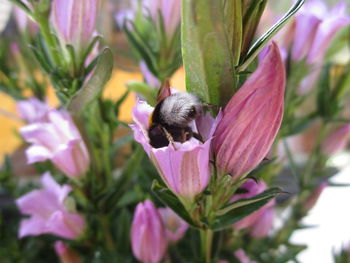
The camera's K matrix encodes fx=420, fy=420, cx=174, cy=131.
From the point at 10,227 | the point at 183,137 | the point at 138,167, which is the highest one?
the point at 183,137

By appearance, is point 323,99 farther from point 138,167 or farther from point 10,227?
point 10,227

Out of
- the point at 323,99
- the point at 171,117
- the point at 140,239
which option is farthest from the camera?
the point at 323,99

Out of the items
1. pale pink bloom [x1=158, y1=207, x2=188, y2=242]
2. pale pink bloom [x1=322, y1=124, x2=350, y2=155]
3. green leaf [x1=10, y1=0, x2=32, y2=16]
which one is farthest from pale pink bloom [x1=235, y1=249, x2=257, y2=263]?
green leaf [x1=10, y1=0, x2=32, y2=16]

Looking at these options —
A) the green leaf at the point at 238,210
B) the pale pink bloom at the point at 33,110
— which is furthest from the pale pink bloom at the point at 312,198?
the pale pink bloom at the point at 33,110

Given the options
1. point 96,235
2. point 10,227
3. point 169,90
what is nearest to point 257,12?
point 169,90

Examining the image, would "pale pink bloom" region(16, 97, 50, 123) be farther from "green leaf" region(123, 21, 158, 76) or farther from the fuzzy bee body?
the fuzzy bee body

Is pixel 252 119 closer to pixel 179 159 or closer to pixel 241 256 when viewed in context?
pixel 179 159
